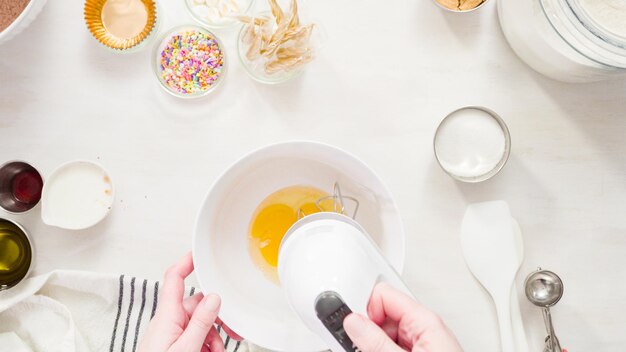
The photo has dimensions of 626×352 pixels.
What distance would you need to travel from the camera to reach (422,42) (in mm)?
1025

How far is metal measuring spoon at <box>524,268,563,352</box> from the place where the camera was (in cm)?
99

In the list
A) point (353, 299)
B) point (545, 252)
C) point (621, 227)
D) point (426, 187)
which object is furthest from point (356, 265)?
point (621, 227)

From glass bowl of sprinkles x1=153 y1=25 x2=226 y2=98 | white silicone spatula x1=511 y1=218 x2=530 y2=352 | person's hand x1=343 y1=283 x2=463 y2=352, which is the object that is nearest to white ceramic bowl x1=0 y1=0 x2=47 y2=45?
glass bowl of sprinkles x1=153 y1=25 x2=226 y2=98

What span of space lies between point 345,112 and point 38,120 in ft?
1.91

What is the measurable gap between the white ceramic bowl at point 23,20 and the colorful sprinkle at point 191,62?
229mm

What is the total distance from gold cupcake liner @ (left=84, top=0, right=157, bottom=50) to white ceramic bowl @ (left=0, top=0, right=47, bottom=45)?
0.08 metres

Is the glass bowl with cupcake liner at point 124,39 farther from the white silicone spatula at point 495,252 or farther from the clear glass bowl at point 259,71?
the white silicone spatula at point 495,252

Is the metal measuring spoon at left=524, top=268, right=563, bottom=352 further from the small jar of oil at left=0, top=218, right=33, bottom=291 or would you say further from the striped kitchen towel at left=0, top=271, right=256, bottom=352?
the small jar of oil at left=0, top=218, right=33, bottom=291

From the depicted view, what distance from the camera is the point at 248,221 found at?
1.04m

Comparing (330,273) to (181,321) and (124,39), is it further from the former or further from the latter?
(124,39)

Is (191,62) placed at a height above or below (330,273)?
above

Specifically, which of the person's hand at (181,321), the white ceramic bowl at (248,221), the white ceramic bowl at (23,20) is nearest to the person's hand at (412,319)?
the white ceramic bowl at (248,221)

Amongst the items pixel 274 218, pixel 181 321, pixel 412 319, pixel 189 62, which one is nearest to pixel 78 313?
pixel 181 321

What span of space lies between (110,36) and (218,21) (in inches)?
7.9
